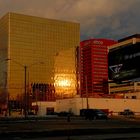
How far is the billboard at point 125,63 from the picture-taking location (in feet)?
136

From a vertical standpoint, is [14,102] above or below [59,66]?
below

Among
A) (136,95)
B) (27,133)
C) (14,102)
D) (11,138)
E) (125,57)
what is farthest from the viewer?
(14,102)

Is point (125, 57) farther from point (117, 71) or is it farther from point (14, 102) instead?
point (14, 102)

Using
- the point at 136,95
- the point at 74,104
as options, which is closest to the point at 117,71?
the point at 74,104

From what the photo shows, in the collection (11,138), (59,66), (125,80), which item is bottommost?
(11,138)

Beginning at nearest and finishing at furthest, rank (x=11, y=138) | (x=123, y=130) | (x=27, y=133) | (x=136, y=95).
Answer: (x=11, y=138) < (x=27, y=133) < (x=123, y=130) < (x=136, y=95)

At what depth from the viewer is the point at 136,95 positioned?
164m

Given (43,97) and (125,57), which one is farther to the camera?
(43,97)

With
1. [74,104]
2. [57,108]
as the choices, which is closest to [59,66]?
[57,108]

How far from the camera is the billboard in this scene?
41344mm

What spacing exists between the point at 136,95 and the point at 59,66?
161ft

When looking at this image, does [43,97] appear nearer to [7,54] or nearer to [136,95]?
[7,54]

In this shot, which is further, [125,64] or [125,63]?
[125,64]

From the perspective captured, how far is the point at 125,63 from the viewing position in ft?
142
